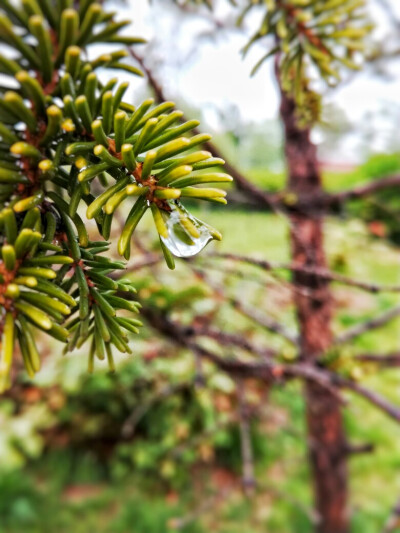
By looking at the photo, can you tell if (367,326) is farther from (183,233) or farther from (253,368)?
(183,233)

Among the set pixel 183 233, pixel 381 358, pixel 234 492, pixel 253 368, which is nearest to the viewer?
pixel 183 233

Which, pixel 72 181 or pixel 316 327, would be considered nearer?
pixel 72 181

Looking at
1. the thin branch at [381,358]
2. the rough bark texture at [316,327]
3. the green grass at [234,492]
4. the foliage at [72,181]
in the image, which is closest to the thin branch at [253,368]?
the rough bark texture at [316,327]

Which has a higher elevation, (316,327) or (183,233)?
(183,233)

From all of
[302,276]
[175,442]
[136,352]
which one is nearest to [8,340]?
[302,276]

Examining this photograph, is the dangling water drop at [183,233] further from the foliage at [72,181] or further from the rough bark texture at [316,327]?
the rough bark texture at [316,327]

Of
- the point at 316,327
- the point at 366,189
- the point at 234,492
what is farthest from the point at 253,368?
the point at 234,492

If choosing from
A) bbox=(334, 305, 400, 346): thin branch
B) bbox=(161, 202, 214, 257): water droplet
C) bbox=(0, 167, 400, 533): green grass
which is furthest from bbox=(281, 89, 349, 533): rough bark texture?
bbox=(161, 202, 214, 257): water droplet
